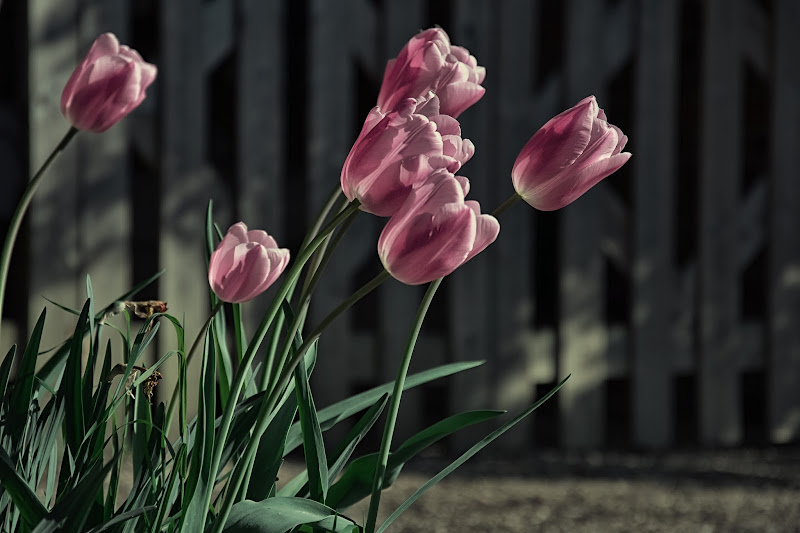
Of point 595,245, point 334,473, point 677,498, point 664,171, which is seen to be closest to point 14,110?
point 595,245

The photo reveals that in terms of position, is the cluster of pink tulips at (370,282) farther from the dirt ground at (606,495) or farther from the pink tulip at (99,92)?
the dirt ground at (606,495)

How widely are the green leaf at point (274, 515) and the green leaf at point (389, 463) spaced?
10cm

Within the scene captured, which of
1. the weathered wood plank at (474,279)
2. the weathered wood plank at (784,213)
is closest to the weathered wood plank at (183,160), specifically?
the weathered wood plank at (474,279)

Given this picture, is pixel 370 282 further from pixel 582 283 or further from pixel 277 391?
pixel 582 283

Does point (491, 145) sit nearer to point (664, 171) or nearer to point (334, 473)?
A: point (664, 171)

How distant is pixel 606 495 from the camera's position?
2941 millimetres

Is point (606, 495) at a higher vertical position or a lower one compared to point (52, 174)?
lower

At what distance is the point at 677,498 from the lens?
292 cm

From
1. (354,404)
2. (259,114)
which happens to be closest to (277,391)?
(354,404)

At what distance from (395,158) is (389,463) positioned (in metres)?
0.27

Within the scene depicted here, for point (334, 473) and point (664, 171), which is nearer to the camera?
point (334, 473)

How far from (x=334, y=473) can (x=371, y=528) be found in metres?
0.14

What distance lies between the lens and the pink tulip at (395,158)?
2.00 feet

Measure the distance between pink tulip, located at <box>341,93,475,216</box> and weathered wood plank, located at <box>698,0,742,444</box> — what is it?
3.11 metres
